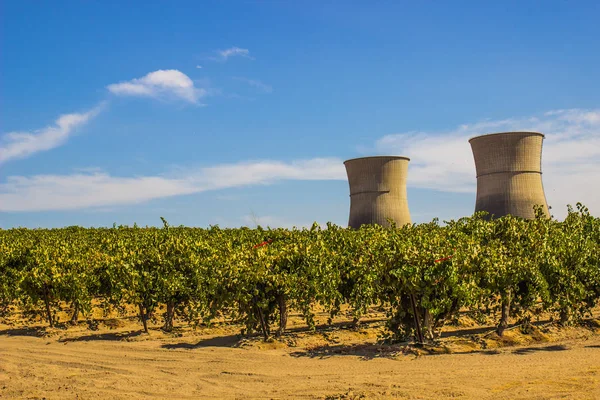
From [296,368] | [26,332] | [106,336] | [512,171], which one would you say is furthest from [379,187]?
[296,368]

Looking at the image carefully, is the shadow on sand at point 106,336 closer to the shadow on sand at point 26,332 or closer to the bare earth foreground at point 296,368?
the bare earth foreground at point 296,368

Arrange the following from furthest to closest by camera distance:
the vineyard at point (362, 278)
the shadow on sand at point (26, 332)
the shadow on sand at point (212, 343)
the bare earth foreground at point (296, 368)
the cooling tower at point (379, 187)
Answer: the cooling tower at point (379, 187)
the shadow on sand at point (26, 332)
the shadow on sand at point (212, 343)
the vineyard at point (362, 278)
the bare earth foreground at point (296, 368)

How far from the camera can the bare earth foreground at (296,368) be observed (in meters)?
8.77

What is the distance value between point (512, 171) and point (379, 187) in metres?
7.39

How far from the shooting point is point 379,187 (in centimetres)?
3544

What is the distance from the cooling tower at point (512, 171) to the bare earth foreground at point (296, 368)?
2038 cm

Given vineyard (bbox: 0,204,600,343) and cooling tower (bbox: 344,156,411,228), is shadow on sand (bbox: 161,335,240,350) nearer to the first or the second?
vineyard (bbox: 0,204,600,343)

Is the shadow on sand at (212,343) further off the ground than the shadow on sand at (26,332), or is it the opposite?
the shadow on sand at (212,343)

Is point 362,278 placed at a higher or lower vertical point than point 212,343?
higher

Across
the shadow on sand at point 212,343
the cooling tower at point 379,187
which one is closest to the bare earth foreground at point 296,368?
the shadow on sand at point 212,343

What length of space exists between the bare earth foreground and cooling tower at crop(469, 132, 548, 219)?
20379 mm

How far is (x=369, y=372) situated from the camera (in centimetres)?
998

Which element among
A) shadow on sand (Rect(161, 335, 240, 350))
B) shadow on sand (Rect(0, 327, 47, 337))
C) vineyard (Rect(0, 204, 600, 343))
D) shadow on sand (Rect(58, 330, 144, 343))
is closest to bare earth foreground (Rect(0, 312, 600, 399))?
shadow on sand (Rect(161, 335, 240, 350))

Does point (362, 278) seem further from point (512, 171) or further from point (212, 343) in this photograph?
point (512, 171)
